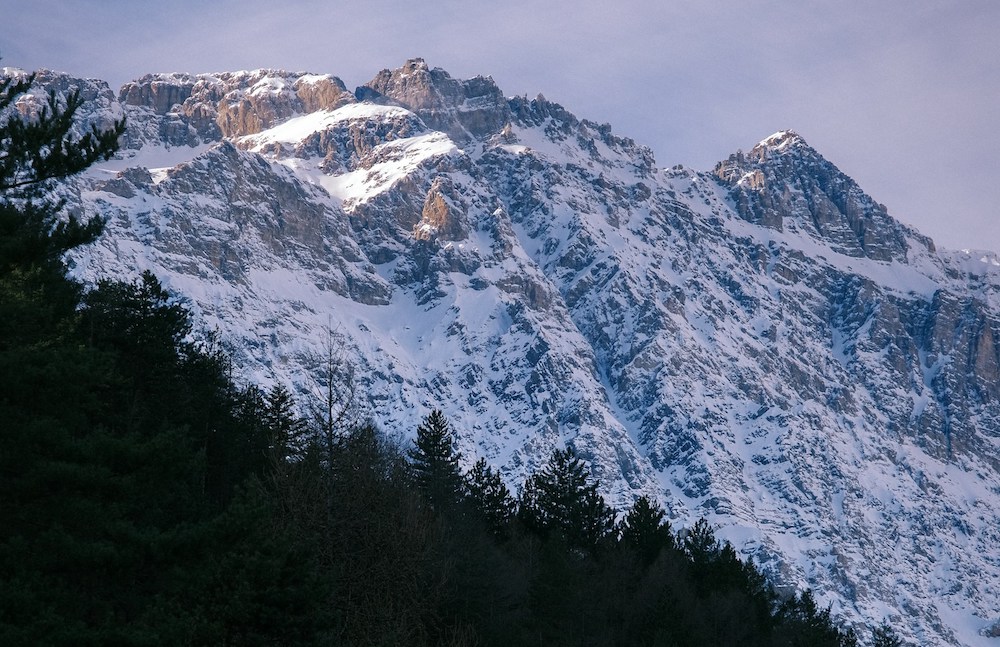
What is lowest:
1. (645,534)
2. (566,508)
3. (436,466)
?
(645,534)

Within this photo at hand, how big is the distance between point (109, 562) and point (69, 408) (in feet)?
10.0

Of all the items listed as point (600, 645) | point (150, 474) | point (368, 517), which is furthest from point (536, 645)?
point (150, 474)

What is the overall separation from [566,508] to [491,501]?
4.55 m

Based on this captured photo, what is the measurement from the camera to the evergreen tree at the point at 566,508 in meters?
72.8

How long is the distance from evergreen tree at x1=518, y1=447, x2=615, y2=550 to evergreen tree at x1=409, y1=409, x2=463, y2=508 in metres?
4.84

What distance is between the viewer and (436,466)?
229 feet

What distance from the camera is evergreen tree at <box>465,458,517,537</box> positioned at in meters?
70.1

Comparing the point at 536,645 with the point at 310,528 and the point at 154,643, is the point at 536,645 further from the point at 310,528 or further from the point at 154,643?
the point at 154,643

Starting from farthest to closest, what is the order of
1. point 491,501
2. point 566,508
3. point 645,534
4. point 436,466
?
point 645,534 < point 566,508 < point 491,501 < point 436,466

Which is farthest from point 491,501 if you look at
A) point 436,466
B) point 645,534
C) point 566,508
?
point 645,534

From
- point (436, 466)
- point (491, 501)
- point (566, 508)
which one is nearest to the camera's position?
point (436, 466)

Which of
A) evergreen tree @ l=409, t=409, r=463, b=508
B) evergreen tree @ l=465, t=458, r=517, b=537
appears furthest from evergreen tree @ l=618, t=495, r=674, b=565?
evergreen tree @ l=409, t=409, r=463, b=508

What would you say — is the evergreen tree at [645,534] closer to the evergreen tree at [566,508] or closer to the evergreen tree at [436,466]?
the evergreen tree at [566,508]

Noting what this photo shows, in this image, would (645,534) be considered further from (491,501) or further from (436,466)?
(436,466)
